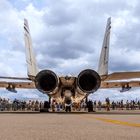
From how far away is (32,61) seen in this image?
3152 cm

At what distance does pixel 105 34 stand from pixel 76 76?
696 centimetres

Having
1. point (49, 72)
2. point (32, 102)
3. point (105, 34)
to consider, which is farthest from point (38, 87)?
point (32, 102)

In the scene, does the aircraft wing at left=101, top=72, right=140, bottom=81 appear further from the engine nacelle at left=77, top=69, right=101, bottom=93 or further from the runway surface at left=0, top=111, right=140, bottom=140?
the runway surface at left=0, top=111, right=140, bottom=140

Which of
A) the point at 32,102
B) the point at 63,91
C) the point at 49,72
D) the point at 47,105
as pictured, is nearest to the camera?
the point at 49,72

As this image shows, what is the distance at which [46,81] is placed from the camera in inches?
1128

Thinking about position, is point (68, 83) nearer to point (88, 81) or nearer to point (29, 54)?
point (88, 81)

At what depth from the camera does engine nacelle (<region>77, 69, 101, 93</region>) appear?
1100 inches

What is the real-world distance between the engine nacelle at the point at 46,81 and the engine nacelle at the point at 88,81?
1.54m

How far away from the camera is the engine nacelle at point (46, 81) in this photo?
2792 cm

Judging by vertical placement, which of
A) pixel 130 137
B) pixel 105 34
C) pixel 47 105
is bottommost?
pixel 130 137

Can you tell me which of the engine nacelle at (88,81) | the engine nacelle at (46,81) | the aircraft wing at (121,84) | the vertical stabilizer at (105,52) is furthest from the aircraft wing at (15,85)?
the engine nacelle at (88,81)

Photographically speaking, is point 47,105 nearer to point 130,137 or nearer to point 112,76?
point 112,76

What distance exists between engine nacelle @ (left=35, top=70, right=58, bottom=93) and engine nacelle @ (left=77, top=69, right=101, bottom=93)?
154cm

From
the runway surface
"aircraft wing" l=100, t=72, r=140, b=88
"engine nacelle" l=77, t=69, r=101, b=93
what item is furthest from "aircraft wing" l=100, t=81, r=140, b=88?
the runway surface
